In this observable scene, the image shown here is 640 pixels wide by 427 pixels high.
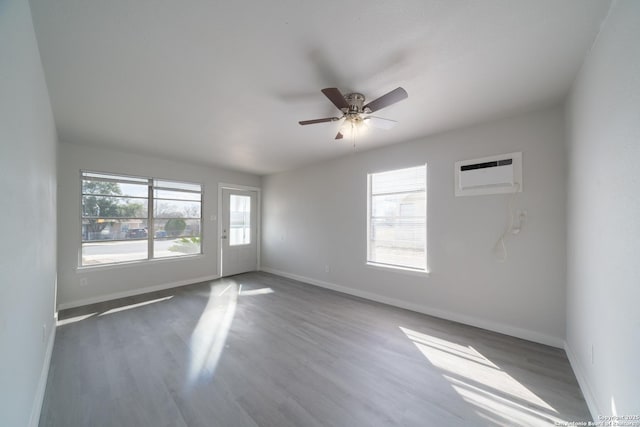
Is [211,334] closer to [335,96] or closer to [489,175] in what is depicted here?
[335,96]

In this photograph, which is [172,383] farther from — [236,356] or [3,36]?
[3,36]

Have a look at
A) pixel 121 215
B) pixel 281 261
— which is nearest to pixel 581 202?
pixel 281 261

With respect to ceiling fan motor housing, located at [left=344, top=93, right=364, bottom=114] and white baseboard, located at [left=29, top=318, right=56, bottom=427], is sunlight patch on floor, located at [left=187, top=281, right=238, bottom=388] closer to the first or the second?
white baseboard, located at [left=29, top=318, right=56, bottom=427]

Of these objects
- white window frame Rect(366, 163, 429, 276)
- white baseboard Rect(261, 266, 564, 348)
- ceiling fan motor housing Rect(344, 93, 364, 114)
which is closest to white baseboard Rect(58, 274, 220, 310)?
white baseboard Rect(261, 266, 564, 348)

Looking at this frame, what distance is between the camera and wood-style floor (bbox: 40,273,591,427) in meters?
1.68

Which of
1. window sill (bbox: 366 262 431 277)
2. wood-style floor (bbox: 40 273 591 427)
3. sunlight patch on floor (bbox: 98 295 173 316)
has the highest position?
window sill (bbox: 366 262 431 277)

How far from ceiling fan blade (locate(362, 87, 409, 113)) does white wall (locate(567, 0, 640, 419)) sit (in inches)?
44.5

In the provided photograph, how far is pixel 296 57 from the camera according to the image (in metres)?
1.76

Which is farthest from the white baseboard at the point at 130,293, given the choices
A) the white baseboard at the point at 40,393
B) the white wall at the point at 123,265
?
the white baseboard at the point at 40,393

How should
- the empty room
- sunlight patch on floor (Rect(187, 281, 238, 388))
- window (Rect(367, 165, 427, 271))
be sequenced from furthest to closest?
window (Rect(367, 165, 427, 271)), sunlight patch on floor (Rect(187, 281, 238, 388)), the empty room

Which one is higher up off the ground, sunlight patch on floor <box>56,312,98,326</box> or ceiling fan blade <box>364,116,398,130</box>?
ceiling fan blade <box>364,116,398,130</box>

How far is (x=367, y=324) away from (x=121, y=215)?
4600 mm

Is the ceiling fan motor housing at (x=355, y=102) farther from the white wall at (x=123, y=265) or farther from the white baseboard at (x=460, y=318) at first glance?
the white wall at (x=123, y=265)

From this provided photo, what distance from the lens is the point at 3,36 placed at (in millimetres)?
989
